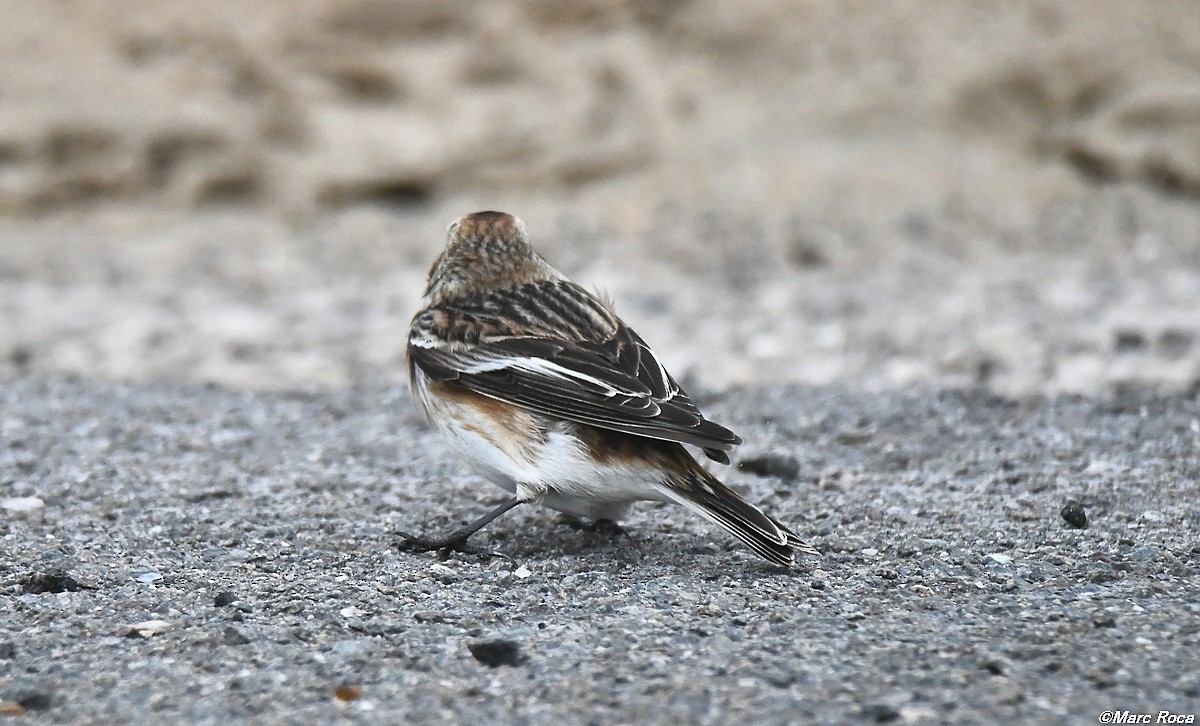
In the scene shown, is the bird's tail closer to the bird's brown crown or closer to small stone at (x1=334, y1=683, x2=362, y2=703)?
the bird's brown crown

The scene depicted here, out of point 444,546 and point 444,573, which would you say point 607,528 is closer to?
point 444,546

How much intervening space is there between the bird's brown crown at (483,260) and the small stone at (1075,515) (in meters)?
2.18

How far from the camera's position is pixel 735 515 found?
4738mm

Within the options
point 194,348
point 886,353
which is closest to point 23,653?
point 194,348

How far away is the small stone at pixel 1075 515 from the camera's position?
5172mm

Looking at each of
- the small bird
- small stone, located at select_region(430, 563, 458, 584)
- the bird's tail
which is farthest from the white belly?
small stone, located at select_region(430, 563, 458, 584)

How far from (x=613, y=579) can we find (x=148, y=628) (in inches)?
57.1

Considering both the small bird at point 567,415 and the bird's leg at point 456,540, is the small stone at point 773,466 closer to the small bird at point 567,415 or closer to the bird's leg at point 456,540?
the small bird at point 567,415

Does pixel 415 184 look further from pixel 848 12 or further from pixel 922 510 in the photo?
pixel 922 510

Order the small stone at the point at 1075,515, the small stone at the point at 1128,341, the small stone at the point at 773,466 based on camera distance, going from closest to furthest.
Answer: the small stone at the point at 1075,515, the small stone at the point at 773,466, the small stone at the point at 1128,341

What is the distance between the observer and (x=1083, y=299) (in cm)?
940

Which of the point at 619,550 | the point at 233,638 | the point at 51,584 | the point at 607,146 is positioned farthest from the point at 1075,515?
the point at 607,146

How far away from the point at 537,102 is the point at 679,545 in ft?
20.7

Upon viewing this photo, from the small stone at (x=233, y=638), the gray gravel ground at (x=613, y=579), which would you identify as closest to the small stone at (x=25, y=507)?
the gray gravel ground at (x=613, y=579)
